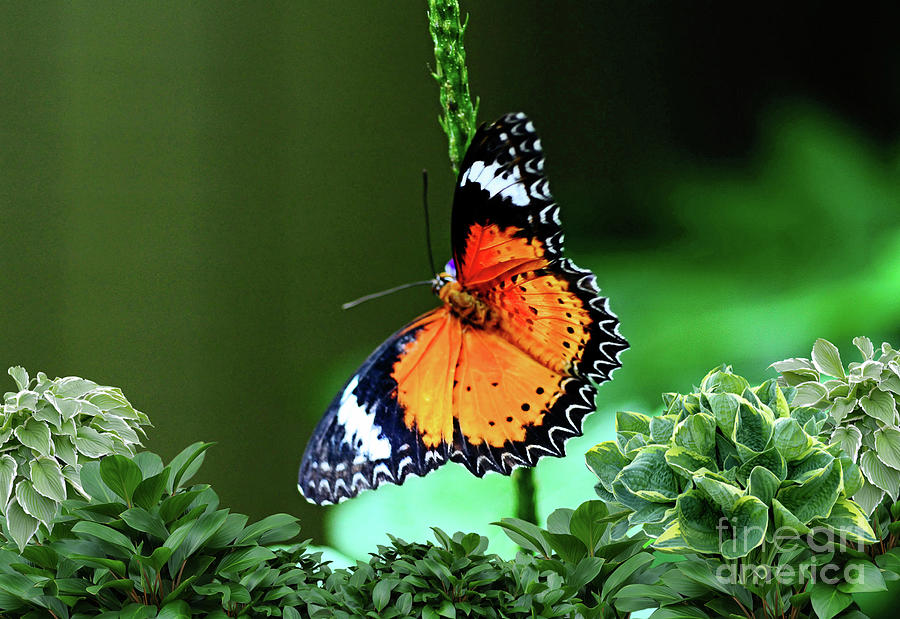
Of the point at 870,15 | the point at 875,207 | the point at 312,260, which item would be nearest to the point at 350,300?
the point at 312,260

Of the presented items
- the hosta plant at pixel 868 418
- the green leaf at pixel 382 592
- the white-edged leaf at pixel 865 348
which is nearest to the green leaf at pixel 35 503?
the green leaf at pixel 382 592

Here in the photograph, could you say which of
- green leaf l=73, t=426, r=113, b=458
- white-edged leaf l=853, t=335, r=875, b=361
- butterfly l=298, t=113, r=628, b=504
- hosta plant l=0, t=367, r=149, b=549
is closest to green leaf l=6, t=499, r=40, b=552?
hosta plant l=0, t=367, r=149, b=549

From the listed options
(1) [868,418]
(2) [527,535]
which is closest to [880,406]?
(1) [868,418]

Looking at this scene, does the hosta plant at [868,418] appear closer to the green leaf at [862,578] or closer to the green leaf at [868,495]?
the green leaf at [868,495]

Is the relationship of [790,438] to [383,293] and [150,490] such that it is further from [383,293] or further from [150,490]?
[383,293]

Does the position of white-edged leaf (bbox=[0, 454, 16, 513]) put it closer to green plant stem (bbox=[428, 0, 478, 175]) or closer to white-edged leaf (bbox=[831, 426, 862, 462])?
green plant stem (bbox=[428, 0, 478, 175])
